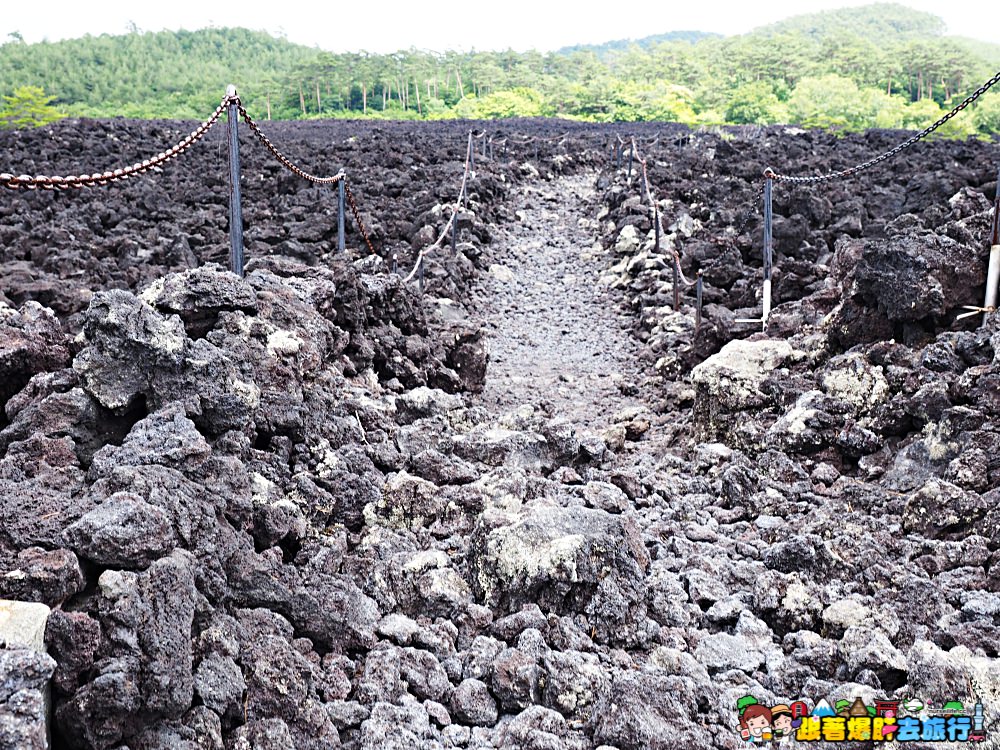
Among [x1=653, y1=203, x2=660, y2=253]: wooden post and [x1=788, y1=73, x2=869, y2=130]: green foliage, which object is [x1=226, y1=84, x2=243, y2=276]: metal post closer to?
[x1=653, y1=203, x2=660, y2=253]: wooden post

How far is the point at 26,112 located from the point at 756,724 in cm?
2626

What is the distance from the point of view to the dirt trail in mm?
7621

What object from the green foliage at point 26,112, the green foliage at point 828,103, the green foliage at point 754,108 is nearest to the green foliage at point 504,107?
the green foliage at point 754,108

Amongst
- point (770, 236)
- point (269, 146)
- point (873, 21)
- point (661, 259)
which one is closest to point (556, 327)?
point (661, 259)

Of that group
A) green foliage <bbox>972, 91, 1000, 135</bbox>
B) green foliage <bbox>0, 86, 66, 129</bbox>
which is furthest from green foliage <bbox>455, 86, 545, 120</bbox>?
green foliage <bbox>0, 86, 66, 129</bbox>

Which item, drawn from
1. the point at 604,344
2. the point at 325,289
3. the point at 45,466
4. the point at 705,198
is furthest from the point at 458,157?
the point at 45,466

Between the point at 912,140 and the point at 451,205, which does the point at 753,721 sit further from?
the point at 451,205

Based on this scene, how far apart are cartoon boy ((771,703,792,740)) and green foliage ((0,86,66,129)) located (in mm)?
24436

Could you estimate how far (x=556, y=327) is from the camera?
401 inches

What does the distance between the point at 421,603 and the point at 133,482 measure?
1159 mm

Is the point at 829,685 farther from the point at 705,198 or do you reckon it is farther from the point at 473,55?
the point at 473,55

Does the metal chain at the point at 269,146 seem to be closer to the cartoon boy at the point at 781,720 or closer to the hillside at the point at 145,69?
the cartoon boy at the point at 781,720

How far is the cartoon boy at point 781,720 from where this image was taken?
3023 millimetres

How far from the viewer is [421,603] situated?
11.9ft
